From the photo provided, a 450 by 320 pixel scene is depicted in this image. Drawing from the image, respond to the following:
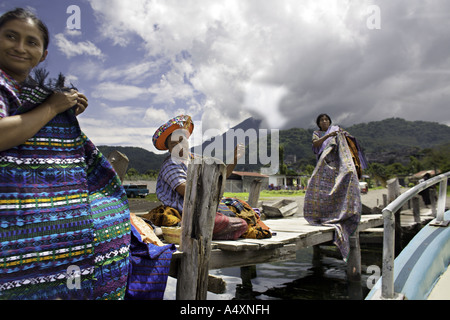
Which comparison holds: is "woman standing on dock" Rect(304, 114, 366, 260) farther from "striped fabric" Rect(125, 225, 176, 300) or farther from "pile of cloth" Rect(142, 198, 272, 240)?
"striped fabric" Rect(125, 225, 176, 300)

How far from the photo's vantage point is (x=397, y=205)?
2.15m

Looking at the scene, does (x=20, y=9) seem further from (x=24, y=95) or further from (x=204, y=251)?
(x=204, y=251)

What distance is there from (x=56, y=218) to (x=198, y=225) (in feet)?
4.93

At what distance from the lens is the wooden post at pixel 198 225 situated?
9.33 feet

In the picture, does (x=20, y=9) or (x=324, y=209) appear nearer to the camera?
(x=20, y=9)

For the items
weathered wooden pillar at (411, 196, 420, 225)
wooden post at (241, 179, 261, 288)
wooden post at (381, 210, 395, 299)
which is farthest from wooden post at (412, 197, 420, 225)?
wooden post at (381, 210, 395, 299)

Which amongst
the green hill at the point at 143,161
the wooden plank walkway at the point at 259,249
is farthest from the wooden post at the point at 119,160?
the green hill at the point at 143,161

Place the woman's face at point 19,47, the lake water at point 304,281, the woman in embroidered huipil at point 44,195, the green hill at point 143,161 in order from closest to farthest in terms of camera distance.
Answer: the woman in embroidered huipil at point 44,195 < the woman's face at point 19,47 < the lake water at point 304,281 < the green hill at point 143,161

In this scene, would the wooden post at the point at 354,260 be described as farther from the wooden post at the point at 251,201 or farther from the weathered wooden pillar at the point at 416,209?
the weathered wooden pillar at the point at 416,209

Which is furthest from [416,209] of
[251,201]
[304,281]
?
[251,201]

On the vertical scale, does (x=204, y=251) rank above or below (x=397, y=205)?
below
